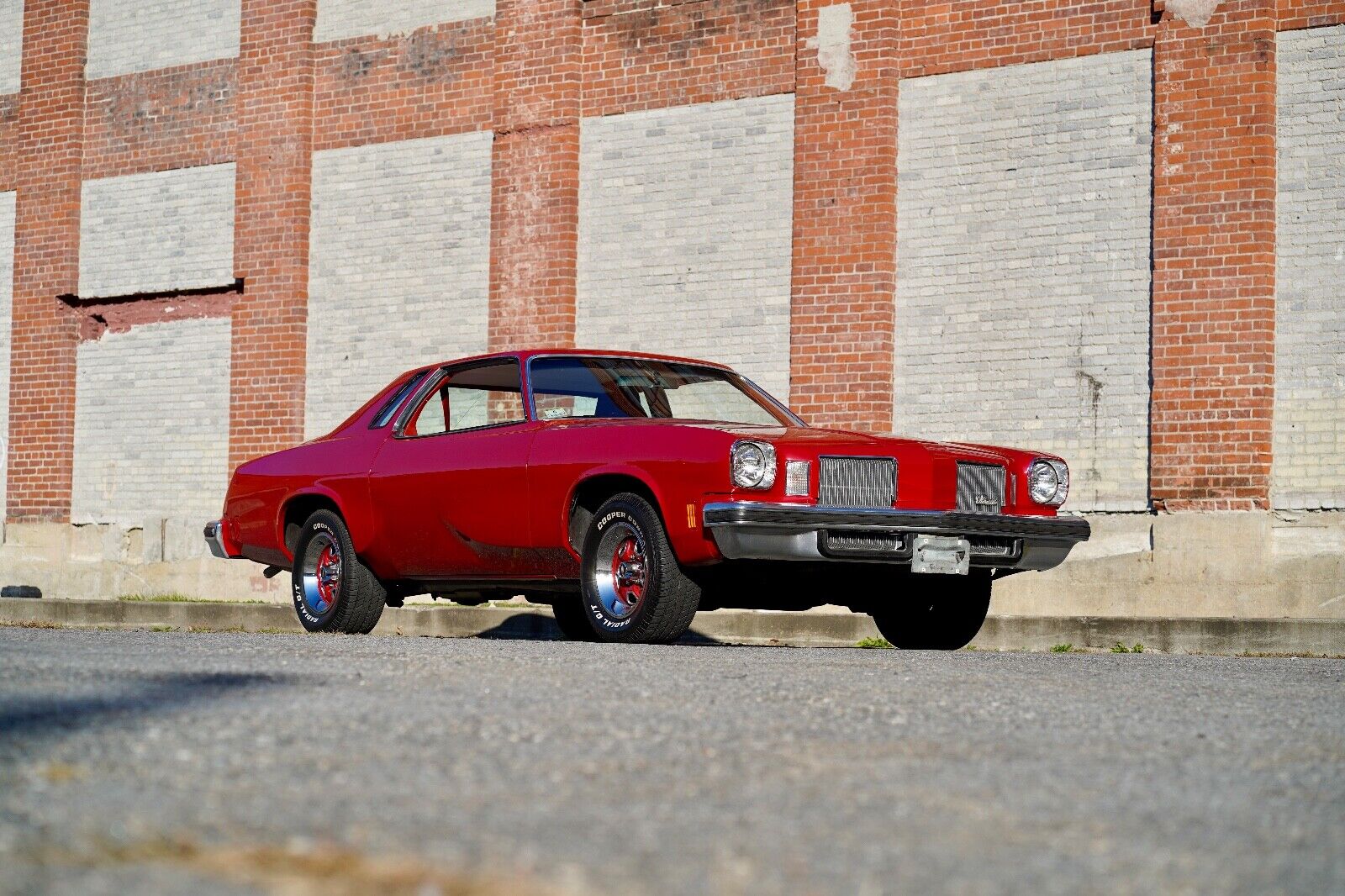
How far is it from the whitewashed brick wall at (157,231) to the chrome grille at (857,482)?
10843 millimetres

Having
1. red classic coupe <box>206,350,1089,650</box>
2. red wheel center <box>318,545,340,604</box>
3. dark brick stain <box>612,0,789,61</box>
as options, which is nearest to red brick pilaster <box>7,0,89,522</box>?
dark brick stain <box>612,0,789,61</box>

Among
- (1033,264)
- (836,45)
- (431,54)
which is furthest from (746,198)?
(431,54)

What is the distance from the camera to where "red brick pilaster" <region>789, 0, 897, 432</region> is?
1402cm

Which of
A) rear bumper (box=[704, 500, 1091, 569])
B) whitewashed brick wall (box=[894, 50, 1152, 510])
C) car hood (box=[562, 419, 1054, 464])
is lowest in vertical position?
rear bumper (box=[704, 500, 1091, 569])

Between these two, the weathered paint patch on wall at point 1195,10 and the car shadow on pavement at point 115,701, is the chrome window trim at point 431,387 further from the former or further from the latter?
the weathered paint patch on wall at point 1195,10

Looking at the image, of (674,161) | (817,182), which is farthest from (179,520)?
(817,182)

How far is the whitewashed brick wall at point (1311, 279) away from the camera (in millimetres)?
12398

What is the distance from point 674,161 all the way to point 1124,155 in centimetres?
385

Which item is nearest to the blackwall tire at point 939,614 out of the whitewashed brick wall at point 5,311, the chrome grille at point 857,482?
the chrome grille at point 857,482

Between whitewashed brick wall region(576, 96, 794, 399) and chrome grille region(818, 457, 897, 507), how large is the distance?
6.55 metres

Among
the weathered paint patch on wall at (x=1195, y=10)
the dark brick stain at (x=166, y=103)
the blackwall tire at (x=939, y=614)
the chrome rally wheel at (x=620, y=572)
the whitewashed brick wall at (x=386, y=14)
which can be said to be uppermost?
the whitewashed brick wall at (x=386, y=14)

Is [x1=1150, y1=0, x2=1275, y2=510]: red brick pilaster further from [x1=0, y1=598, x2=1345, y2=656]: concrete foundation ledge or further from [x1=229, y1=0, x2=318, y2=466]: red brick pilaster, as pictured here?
[x1=229, y1=0, x2=318, y2=466]: red brick pilaster

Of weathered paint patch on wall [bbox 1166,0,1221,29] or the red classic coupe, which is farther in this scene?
weathered paint patch on wall [bbox 1166,0,1221,29]

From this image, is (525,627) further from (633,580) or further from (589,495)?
(633,580)
